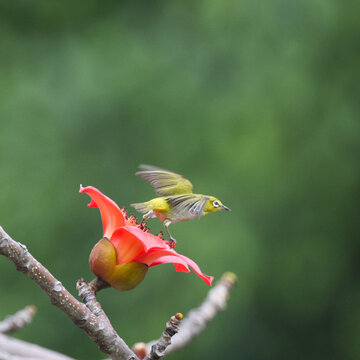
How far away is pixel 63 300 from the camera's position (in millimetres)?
938

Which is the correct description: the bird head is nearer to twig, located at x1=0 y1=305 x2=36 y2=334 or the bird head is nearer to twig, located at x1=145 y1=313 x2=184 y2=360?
twig, located at x1=145 y1=313 x2=184 y2=360

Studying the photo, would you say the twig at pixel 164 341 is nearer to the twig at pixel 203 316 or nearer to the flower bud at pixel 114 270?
the flower bud at pixel 114 270

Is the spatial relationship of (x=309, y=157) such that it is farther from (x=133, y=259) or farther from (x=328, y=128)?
(x=133, y=259)

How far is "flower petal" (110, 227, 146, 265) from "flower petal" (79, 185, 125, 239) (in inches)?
1.0

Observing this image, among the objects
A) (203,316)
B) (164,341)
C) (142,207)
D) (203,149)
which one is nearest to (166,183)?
(142,207)

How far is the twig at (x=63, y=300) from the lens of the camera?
0.89m

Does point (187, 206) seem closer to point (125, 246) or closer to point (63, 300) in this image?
point (125, 246)

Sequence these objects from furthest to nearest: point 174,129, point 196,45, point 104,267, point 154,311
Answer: point 196,45, point 174,129, point 154,311, point 104,267

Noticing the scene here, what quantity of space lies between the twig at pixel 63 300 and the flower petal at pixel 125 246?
0.17 meters

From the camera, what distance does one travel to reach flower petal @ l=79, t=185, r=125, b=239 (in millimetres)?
1114

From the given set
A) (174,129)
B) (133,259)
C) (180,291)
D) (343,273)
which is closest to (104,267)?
(133,259)

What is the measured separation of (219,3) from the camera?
6.51m

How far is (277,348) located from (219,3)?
12.0 ft

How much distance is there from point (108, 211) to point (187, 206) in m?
0.19
